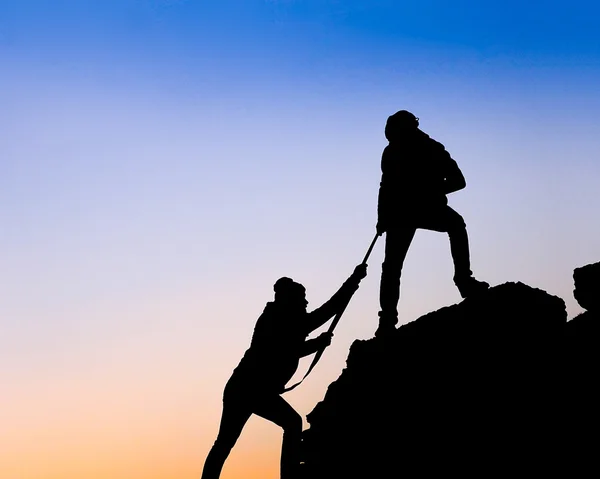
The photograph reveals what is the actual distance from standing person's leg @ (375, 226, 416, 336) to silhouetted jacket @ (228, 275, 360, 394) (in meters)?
1.55

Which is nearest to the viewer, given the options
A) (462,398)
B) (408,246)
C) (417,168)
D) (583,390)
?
(583,390)

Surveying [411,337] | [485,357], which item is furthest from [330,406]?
[485,357]

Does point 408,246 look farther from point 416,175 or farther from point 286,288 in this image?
point 286,288

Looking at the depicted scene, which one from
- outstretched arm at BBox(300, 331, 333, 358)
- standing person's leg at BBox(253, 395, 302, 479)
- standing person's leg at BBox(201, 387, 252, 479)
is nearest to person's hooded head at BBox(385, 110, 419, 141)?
outstretched arm at BBox(300, 331, 333, 358)

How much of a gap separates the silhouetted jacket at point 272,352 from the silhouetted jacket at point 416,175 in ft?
8.37

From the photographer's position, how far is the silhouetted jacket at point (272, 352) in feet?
37.5

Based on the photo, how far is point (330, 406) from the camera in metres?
12.1

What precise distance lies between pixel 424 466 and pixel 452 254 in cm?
367

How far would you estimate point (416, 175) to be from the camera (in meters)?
12.3

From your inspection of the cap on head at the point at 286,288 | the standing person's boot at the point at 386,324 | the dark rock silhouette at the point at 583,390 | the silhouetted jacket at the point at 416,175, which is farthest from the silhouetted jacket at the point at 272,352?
the dark rock silhouette at the point at 583,390

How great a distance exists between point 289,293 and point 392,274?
194cm

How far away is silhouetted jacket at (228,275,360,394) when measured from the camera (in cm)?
1144

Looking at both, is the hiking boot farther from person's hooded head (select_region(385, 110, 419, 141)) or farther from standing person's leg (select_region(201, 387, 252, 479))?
standing person's leg (select_region(201, 387, 252, 479))

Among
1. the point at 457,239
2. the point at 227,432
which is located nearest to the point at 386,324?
the point at 457,239
